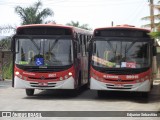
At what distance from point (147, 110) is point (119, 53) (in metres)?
3.73

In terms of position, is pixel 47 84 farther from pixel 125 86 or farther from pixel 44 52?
pixel 125 86

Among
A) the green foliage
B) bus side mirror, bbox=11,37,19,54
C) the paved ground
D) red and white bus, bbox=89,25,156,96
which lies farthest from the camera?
the green foliage

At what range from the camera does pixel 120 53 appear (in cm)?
1788

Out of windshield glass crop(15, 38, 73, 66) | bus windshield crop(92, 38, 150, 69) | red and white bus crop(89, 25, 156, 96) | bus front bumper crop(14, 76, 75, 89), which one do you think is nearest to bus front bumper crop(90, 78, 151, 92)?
red and white bus crop(89, 25, 156, 96)

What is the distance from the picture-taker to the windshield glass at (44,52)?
1809 cm

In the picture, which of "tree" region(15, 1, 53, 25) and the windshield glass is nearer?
the windshield glass

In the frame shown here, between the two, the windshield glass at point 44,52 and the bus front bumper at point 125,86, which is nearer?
the bus front bumper at point 125,86

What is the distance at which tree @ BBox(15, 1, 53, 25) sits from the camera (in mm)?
39906

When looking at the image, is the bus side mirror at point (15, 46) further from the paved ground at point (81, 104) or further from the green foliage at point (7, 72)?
the green foliage at point (7, 72)

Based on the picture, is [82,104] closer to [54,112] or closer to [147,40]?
[54,112]

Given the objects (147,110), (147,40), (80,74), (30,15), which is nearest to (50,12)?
(30,15)

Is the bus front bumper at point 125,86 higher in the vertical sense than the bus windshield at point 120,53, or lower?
lower

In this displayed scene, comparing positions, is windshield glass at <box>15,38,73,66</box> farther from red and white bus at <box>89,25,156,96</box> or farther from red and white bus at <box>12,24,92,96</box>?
red and white bus at <box>89,25,156,96</box>

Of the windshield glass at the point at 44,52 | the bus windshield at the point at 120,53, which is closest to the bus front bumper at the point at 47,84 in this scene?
the windshield glass at the point at 44,52
